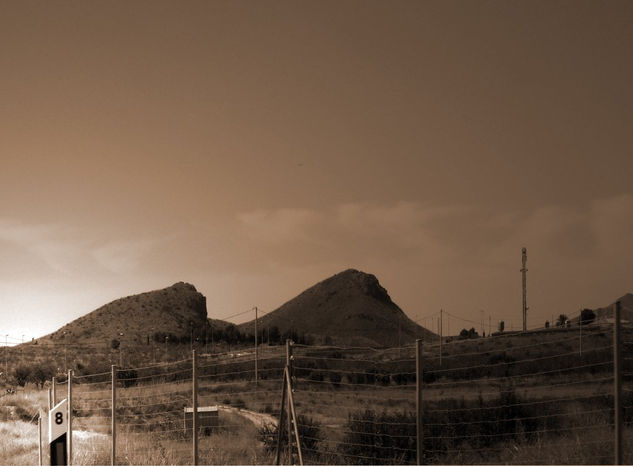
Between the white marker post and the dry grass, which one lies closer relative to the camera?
the white marker post

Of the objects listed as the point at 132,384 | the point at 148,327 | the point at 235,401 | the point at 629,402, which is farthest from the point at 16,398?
the point at 148,327

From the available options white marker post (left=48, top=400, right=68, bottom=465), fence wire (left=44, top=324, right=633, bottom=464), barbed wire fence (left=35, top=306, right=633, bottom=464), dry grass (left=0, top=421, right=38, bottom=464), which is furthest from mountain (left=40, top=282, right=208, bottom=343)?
white marker post (left=48, top=400, right=68, bottom=465)

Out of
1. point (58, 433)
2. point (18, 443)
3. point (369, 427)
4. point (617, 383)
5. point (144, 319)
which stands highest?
point (617, 383)

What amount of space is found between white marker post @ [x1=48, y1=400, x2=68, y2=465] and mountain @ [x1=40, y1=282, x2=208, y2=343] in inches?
4381

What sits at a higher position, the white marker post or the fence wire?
the white marker post

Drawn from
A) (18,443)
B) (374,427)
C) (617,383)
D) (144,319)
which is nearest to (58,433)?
(617,383)

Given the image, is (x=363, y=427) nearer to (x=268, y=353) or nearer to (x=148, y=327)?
(x=268, y=353)

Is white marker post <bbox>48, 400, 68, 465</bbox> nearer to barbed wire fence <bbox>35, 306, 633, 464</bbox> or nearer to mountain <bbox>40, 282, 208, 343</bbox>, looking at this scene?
barbed wire fence <bbox>35, 306, 633, 464</bbox>

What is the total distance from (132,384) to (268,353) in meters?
38.2

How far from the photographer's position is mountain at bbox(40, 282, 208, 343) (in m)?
130

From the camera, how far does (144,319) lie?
138500 millimetres

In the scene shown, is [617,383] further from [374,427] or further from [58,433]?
[374,427]

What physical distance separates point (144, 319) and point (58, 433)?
130 meters

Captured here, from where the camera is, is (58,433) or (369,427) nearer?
(58,433)
